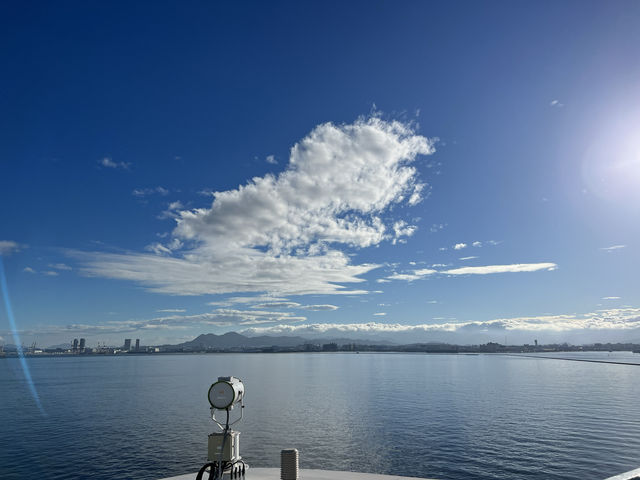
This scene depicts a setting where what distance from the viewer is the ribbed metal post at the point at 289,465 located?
17609mm

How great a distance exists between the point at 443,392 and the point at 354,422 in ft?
144

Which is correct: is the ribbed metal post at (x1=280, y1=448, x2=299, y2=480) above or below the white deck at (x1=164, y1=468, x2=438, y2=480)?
above

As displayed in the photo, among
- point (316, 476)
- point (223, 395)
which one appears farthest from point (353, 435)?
point (223, 395)

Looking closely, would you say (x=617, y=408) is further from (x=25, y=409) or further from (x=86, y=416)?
(x=25, y=409)

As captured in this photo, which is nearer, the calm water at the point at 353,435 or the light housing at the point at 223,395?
the light housing at the point at 223,395

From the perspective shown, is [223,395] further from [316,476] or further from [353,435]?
[353,435]

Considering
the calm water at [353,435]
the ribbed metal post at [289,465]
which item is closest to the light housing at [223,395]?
the ribbed metal post at [289,465]

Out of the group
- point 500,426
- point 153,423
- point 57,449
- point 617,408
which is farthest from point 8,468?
point 617,408

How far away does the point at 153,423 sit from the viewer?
57969 millimetres

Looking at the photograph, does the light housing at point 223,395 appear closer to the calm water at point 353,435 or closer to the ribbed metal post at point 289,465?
the ribbed metal post at point 289,465

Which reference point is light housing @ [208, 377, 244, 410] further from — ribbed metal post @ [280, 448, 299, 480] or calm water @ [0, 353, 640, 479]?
calm water @ [0, 353, 640, 479]

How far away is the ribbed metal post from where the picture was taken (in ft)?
57.8

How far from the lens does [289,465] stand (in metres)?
17.8

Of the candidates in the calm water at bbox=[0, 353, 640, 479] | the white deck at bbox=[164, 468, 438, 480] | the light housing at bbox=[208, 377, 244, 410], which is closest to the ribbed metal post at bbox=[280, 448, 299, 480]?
the white deck at bbox=[164, 468, 438, 480]
